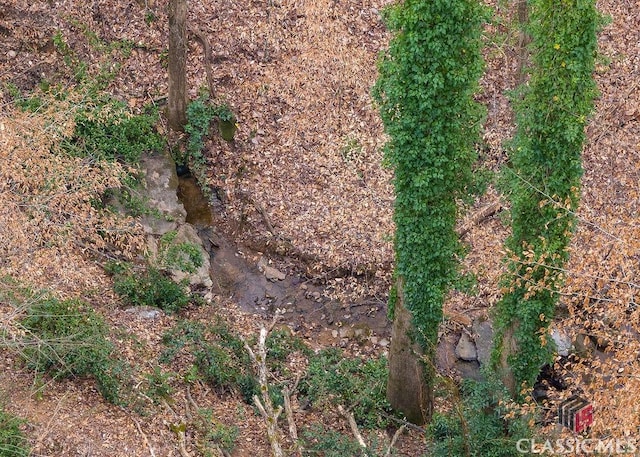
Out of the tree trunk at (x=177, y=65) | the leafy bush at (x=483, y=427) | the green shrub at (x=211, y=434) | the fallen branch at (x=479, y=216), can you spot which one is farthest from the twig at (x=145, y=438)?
the tree trunk at (x=177, y=65)

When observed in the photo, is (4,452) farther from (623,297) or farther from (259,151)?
(259,151)

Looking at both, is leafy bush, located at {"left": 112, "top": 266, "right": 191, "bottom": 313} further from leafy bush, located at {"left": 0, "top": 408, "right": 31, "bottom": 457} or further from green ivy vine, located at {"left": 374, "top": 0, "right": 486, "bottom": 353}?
green ivy vine, located at {"left": 374, "top": 0, "right": 486, "bottom": 353}

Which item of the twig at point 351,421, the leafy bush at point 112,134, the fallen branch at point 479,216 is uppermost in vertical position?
the leafy bush at point 112,134

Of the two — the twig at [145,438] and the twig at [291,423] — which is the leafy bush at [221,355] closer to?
the twig at [291,423]

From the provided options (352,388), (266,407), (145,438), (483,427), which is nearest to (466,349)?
(352,388)

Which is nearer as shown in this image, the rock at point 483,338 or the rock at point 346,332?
the rock at point 483,338

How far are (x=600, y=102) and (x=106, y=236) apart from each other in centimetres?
1064

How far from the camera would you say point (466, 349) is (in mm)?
12539

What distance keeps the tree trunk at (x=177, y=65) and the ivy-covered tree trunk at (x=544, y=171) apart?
724cm

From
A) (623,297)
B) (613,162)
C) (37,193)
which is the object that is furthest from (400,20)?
(613,162)

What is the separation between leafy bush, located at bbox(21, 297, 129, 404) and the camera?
9297 mm

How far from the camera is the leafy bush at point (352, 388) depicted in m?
10.9

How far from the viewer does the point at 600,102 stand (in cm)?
1453

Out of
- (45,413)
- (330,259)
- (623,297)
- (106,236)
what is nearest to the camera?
(623,297)
